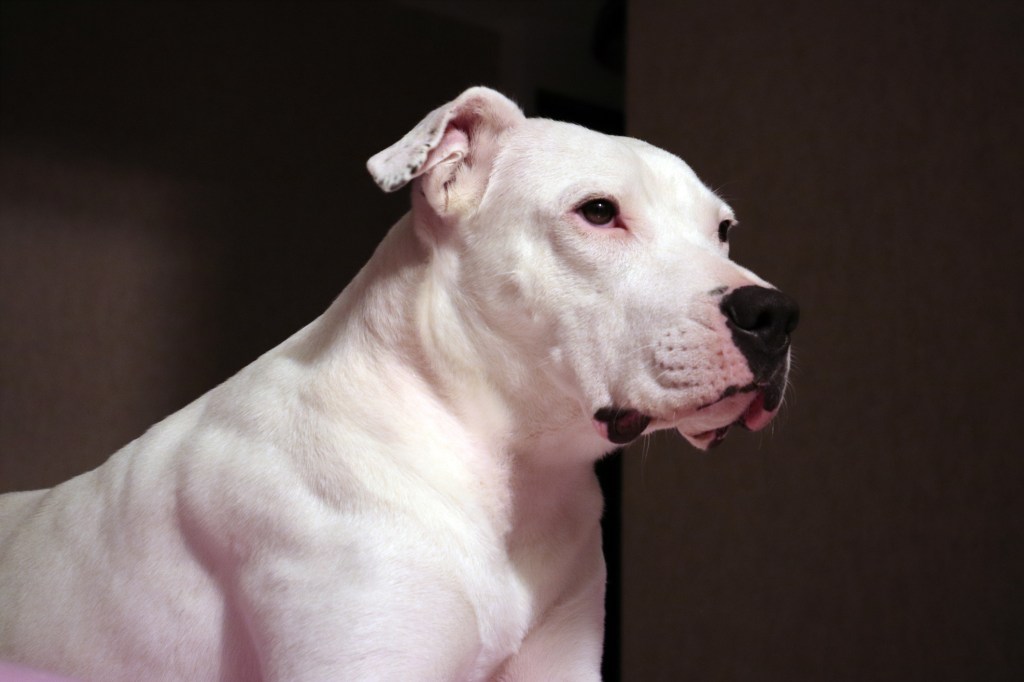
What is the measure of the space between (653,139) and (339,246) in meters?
1.38

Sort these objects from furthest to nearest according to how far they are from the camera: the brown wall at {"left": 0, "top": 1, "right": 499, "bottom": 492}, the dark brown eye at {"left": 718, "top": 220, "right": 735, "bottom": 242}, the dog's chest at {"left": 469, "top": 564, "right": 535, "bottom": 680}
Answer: the brown wall at {"left": 0, "top": 1, "right": 499, "bottom": 492}, the dark brown eye at {"left": 718, "top": 220, "right": 735, "bottom": 242}, the dog's chest at {"left": 469, "top": 564, "right": 535, "bottom": 680}

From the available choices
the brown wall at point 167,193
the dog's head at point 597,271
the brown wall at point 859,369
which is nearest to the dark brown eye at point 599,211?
the dog's head at point 597,271

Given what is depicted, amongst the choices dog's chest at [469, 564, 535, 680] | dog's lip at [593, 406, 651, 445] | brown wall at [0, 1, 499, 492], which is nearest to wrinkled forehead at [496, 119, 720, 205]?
dog's lip at [593, 406, 651, 445]

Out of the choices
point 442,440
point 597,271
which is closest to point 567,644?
→ point 442,440

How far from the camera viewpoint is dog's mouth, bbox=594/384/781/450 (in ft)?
3.36

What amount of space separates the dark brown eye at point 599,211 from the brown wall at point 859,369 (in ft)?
3.95

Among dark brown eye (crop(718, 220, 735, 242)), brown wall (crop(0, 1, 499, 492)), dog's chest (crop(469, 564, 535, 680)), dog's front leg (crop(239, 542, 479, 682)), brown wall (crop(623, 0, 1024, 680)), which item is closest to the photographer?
dog's front leg (crop(239, 542, 479, 682))

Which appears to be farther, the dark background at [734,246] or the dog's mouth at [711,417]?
the dark background at [734,246]

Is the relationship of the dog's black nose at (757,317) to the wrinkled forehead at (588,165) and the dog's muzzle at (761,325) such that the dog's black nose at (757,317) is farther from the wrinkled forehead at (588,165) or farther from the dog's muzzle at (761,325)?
the wrinkled forehead at (588,165)

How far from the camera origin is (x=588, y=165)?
117 cm

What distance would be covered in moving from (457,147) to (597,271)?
0.93 feet

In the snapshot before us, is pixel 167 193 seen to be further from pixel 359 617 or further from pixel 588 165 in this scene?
pixel 359 617

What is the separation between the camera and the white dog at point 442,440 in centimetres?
101

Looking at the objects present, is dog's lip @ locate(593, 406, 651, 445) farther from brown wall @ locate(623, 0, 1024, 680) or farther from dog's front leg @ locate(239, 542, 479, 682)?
brown wall @ locate(623, 0, 1024, 680)
